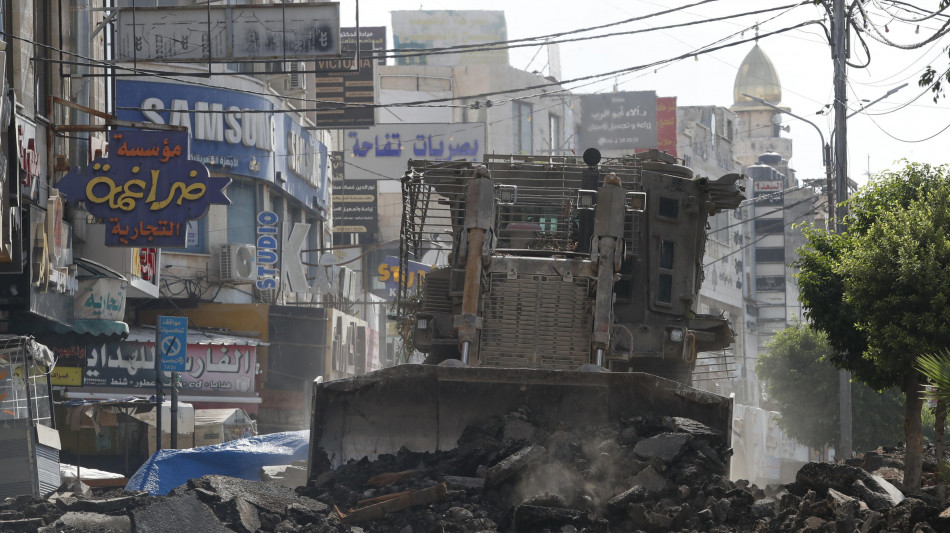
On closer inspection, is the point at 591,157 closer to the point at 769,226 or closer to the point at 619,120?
the point at 619,120

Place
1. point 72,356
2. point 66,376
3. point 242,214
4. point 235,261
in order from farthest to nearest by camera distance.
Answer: point 242,214 < point 235,261 < point 66,376 < point 72,356

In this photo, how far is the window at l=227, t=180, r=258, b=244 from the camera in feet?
138

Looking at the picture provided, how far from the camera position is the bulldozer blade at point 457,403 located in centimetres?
1338

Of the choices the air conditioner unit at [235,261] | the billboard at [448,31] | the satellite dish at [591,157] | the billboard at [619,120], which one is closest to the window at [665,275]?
the satellite dish at [591,157]

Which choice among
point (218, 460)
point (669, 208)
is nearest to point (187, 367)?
point (218, 460)

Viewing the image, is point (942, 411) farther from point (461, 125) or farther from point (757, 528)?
point (461, 125)

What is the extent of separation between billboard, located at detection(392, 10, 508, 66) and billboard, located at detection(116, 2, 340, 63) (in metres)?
79.8

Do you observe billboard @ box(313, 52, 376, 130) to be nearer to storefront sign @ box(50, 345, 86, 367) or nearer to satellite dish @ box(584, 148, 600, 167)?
storefront sign @ box(50, 345, 86, 367)

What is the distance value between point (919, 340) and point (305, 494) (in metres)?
6.37

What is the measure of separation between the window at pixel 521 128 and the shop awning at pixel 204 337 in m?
50.0

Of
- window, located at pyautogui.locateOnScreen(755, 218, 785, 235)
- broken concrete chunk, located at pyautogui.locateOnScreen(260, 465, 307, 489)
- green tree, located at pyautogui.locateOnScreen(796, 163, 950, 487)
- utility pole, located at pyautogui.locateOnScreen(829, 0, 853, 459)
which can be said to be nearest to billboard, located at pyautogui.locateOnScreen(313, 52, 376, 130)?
utility pole, located at pyautogui.locateOnScreen(829, 0, 853, 459)

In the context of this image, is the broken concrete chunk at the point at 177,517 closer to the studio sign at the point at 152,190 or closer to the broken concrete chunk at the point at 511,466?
the broken concrete chunk at the point at 511,466

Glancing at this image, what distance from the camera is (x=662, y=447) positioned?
12.4m

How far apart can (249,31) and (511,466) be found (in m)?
11.7
